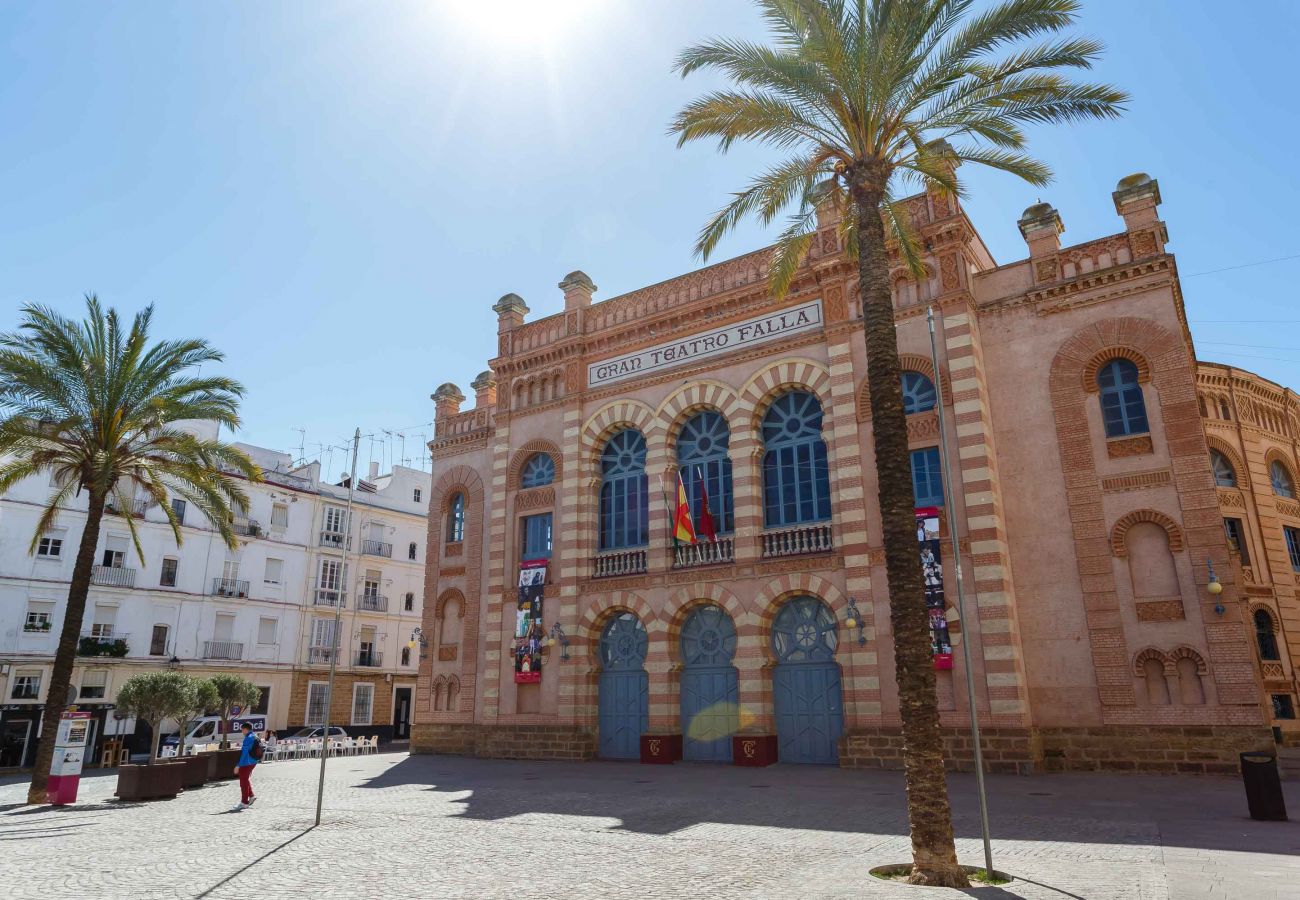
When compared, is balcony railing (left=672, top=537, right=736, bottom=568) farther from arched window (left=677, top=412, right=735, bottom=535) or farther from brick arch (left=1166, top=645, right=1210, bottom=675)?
brick arch (left=1166, top=645, right=1210, bottom=675)

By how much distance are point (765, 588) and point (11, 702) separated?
28394 mm

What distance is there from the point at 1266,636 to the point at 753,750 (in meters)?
19.7

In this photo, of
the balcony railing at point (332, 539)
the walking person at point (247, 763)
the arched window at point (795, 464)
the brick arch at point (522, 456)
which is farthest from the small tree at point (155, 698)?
the balcony railing at point (332, 539)

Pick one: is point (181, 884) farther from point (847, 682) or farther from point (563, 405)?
point (563, 405)

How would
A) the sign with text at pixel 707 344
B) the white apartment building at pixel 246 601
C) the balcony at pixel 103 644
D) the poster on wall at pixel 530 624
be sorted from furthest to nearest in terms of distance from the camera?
the balcony at pixel 103 644, the white apartment building at pixel 246 601, the poster on wall at pixel 530 624, the sign with text at pixel 707 344

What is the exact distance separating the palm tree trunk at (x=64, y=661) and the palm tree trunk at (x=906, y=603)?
16776 millimetres

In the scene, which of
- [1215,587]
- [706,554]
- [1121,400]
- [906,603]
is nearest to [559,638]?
[706,554]

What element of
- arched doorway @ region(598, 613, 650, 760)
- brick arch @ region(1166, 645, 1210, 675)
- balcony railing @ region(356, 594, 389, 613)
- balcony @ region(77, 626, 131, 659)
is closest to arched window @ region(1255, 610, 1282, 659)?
brick arch @ region(1166, 645, 1210, 675)

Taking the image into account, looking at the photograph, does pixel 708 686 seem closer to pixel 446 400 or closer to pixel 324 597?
pixel 446 400

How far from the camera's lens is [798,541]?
22.2m

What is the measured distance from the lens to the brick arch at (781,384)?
74.8 ft

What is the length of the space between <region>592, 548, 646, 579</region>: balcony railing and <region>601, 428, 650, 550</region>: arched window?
356mm

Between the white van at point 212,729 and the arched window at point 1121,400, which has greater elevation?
the arched window at point 1121,400

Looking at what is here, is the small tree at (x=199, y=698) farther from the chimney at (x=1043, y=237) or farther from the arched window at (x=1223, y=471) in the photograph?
the arched window at (x=1223, y=471)
